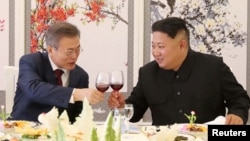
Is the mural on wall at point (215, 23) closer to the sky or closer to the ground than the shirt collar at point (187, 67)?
closer to the sky

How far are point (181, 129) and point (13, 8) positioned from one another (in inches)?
92.7

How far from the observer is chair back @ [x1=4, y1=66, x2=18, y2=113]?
121 inches

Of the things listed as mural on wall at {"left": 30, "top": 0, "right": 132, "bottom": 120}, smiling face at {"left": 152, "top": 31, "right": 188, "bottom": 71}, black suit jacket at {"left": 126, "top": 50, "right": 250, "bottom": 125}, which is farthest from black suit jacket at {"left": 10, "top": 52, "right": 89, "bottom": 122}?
mural on wall at {"left": 30, "top": 0, "right": 132, "bottom": 120}

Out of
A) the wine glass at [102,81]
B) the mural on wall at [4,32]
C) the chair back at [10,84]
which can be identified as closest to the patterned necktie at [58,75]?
the chair back at [10,84]

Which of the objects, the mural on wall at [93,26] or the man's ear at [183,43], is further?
the mural on wall at [93,26]

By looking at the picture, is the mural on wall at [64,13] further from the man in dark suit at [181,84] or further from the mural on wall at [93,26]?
the man in dark suit at [181,84]

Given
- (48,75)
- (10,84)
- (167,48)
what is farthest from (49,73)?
(167,48)

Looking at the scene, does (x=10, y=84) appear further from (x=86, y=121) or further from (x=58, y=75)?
(x=86, y=121)

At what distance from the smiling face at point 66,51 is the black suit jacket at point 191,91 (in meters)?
0.48

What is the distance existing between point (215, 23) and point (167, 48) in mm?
1378

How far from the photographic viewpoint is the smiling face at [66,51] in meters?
2.74

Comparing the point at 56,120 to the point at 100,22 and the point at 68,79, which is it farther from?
the point at 100,22

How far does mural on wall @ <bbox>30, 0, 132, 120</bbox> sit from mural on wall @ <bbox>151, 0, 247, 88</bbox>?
34 cm

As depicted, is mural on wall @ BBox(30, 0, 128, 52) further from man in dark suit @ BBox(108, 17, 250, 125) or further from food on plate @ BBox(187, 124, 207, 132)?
food on plate @ BBox(187, 124, 207, 132)
